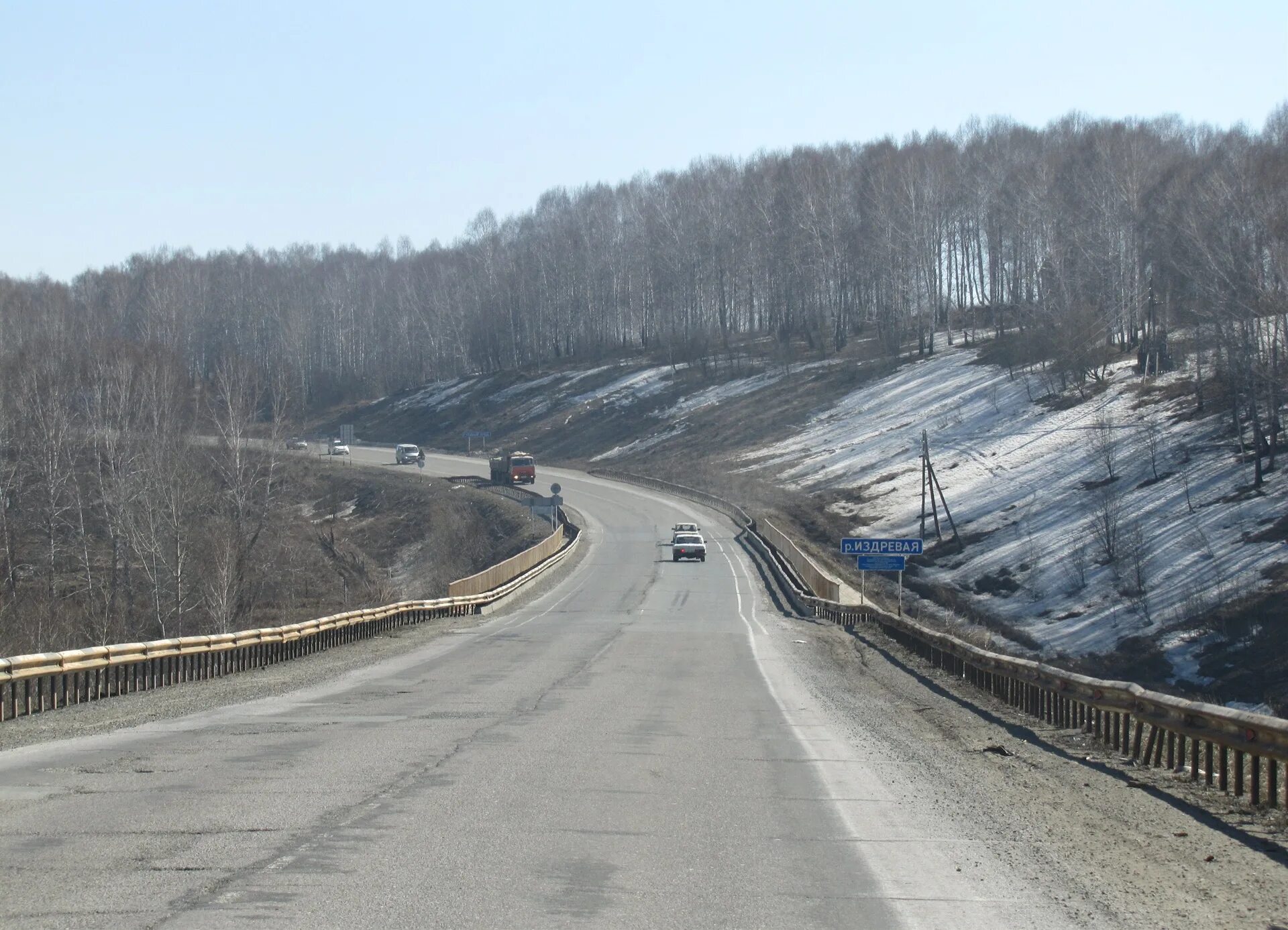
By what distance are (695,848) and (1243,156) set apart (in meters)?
67.5

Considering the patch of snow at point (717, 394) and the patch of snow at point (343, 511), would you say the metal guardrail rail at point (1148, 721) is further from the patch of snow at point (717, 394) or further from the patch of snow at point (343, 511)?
the patch of snow at point (717, 394)

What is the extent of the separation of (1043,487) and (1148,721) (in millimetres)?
50426

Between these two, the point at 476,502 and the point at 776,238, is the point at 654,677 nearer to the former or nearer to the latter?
the point at 476,502

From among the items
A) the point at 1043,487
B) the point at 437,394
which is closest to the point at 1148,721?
the point at 1043,487

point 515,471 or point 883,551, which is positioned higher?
point 515,471

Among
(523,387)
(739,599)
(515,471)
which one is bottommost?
(739,599)

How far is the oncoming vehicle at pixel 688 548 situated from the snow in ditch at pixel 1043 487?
9.07 metres

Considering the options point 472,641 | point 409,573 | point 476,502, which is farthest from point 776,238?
point 472,641

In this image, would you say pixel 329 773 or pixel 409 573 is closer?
pixel 329 773

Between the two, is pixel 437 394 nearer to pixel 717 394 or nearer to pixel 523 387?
pixel 523 387

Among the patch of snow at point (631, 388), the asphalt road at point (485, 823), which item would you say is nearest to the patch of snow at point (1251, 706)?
the asphalt road at point (485, 823)

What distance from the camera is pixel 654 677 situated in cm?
2198

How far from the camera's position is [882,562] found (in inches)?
1507

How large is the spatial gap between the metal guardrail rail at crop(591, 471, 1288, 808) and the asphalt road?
294 centimetres
